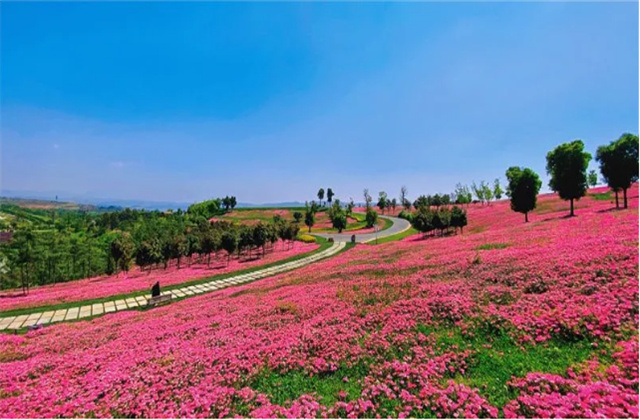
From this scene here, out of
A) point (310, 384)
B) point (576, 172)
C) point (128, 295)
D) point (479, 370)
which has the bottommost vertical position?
point (128, 295)

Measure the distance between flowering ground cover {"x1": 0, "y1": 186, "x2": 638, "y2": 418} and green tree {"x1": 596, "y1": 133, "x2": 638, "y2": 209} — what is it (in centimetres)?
3074

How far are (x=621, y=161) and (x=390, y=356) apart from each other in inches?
1826

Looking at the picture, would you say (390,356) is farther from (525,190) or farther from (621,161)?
(621,161)

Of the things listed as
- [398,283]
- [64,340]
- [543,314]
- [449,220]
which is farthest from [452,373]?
[449,220]

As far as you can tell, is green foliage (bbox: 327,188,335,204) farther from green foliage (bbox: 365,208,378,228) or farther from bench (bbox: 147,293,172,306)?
bench (bbox: 147,293,172,306)

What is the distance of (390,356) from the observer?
764cm

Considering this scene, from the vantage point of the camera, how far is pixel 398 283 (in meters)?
14.3

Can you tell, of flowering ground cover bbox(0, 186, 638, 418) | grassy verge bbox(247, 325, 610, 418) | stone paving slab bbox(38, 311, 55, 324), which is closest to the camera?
flowering ground cover bbox(0, 186, 638, 418)

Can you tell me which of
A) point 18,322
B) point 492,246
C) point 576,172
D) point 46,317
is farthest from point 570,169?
point 18,322

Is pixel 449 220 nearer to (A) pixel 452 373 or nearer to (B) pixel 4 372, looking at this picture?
(A) pixel 452 373

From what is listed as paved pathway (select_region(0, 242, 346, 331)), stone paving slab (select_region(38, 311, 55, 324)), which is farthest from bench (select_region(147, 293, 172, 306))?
stone paving slab (select_region(38, 311, 55, 324))

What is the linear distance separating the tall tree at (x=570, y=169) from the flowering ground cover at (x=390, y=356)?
1205 inches

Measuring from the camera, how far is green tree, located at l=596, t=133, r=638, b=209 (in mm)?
33125

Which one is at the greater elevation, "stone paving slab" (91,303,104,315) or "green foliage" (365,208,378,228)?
"green foliage" (365,208,378,228)
